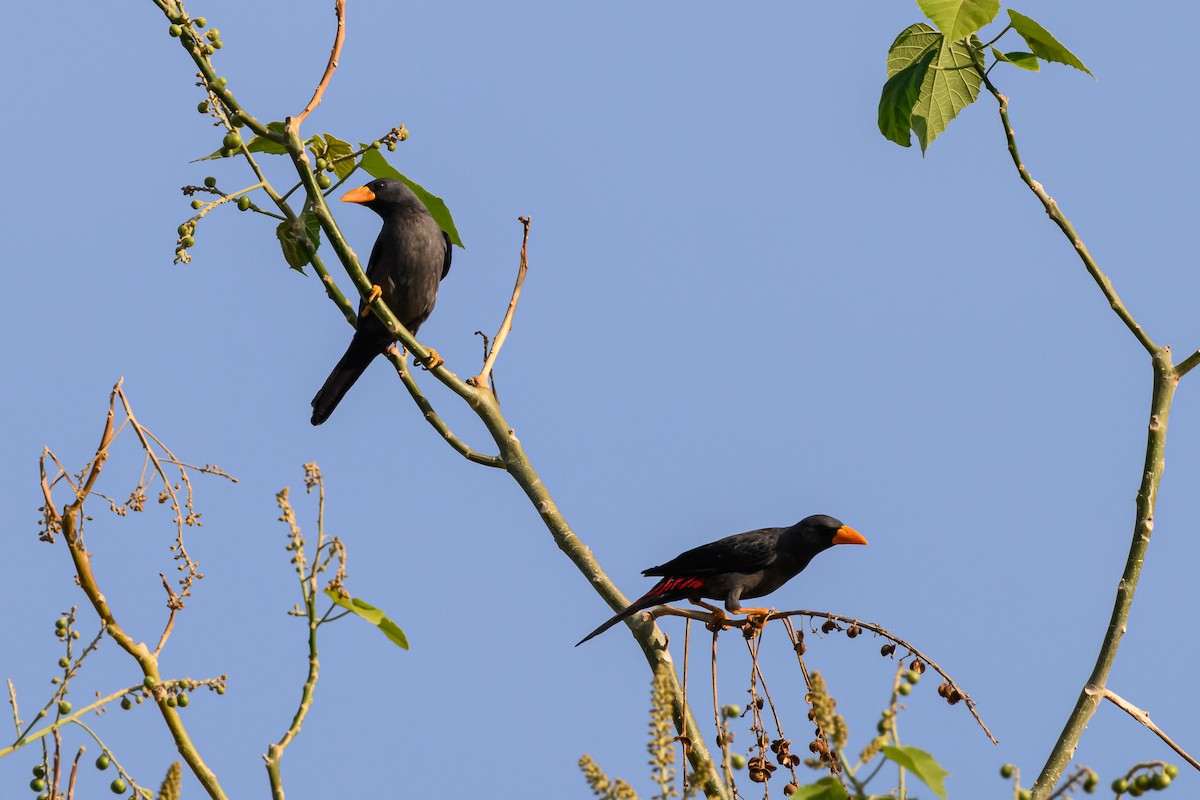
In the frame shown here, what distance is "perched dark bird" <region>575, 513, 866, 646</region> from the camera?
5.43 m

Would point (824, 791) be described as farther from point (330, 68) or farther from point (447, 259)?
point (447, 259)

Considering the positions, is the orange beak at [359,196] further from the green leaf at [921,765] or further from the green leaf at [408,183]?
the green leaf at [921,765]

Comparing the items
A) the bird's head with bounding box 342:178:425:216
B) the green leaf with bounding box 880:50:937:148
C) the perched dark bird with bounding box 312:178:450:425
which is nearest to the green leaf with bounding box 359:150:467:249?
the green leaf with bounding box 880:50:937:148

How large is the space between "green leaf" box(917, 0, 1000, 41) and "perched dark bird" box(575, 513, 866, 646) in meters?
2.64

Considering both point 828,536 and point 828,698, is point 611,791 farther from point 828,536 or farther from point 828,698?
point 828,536

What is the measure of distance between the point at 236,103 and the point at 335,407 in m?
3.86

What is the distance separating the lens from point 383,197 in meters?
7.43

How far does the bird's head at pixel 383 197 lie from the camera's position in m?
7.39

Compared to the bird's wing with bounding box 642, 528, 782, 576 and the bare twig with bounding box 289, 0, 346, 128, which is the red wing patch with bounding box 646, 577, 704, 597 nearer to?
the bird's wing with bounding box 642, 528, 782, 576

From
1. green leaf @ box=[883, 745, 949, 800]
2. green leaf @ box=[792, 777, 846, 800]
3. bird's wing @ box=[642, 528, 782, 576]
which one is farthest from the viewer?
bird's wing @ box=[642, 528, 782, 576]

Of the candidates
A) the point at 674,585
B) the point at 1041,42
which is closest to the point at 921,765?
the point at 1041,42

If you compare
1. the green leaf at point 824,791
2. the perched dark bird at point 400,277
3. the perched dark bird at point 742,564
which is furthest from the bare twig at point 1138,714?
the perched dark bird at point 400,277

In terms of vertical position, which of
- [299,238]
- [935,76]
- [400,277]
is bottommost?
[935,76]

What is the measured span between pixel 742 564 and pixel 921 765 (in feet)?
13.3
